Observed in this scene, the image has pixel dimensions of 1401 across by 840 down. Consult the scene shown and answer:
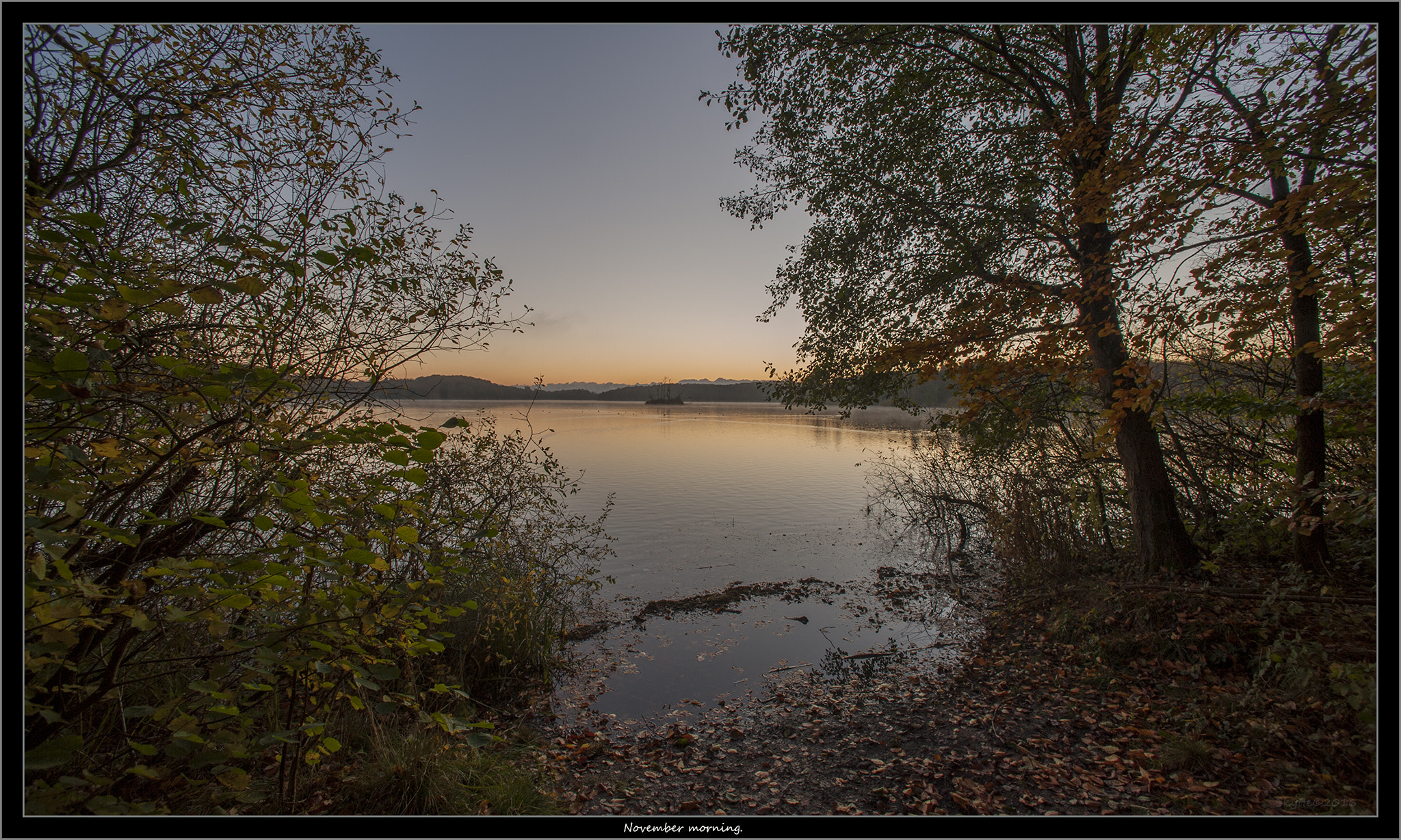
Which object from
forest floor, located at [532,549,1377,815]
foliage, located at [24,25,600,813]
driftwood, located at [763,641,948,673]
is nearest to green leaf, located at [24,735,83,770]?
foliage, located at [24,25,600,813]

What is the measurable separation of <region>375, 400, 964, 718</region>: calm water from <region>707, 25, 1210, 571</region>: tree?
11.7 ft

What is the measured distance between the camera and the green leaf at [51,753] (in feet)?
5.44

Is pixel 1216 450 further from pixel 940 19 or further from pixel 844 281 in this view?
pixel 940 19

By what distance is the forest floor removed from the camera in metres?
3.35

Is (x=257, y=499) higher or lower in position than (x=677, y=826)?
higher

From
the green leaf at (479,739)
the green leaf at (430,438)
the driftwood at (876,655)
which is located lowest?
the driftwood at (876,655)

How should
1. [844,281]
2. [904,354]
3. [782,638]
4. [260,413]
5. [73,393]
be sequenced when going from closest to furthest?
[73,393] → [260,413] → [904,354] → [782,638] → [844,281]

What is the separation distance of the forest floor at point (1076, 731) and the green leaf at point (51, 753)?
109 inches

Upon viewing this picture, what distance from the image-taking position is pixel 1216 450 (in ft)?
21.7

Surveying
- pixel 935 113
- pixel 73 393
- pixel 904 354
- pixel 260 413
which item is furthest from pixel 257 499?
pixel 935 113

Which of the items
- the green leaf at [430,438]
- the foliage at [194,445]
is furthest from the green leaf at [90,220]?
the green leaf at [430,438]

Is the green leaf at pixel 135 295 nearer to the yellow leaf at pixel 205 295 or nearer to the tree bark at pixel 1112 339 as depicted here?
the yellow leaf at pixel 205 295

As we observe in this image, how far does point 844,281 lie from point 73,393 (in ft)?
26.9

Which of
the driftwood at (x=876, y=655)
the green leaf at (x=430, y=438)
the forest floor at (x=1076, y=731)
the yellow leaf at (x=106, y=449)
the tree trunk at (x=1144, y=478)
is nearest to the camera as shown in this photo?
the yellow leaf at (x=106, y=449)
